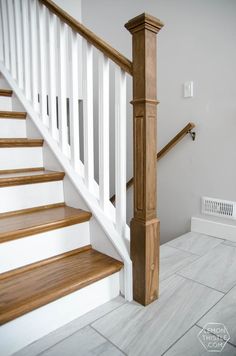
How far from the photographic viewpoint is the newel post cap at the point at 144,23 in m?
1.07

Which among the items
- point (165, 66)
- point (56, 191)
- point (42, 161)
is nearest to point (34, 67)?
point (42, 161)

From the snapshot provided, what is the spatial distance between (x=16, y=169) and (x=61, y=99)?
518mm

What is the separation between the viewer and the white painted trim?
1.95 metres

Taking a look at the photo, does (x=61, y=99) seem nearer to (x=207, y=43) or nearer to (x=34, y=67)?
(x=34, y=67)

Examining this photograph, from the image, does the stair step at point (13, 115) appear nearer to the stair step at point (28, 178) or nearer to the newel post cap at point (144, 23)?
the stair step at point (28, 178)

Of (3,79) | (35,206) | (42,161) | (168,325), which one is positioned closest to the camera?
(168,325)

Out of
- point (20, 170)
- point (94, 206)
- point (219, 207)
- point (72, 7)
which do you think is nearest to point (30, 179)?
point (20, 170)

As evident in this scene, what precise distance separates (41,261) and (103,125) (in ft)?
2.33

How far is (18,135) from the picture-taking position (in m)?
1.95

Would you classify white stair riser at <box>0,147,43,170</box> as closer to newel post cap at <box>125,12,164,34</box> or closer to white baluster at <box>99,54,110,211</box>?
white baluster at <box>99,54,110,211</box>

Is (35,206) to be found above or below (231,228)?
above

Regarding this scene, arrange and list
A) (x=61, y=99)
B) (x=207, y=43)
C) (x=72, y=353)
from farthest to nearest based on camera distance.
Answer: (x=207, y=43) → (x=61, y=99) → (x=72, y=353)

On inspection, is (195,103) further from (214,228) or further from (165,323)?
(165,323)

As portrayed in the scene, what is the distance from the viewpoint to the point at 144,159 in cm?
115
